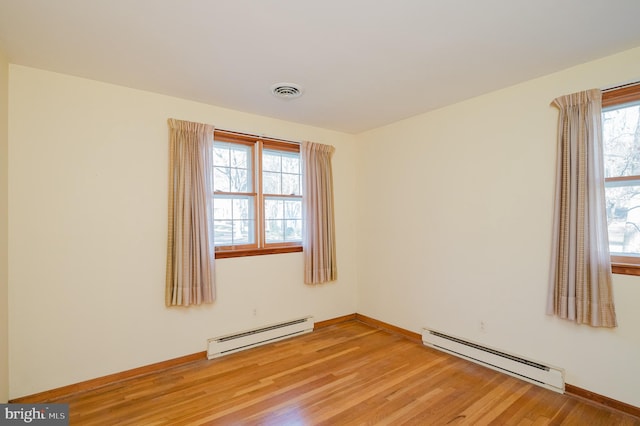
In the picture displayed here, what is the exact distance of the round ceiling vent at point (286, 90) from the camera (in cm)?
273

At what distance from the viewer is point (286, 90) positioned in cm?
281

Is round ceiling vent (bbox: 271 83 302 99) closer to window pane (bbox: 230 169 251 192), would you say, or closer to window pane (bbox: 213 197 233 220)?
window pane (bbox: 230 169 251 192)

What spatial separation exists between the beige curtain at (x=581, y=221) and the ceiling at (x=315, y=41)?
1.44 ft

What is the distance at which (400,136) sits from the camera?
151 inches

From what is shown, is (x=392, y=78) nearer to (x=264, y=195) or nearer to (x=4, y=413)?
(x=264, y=195)

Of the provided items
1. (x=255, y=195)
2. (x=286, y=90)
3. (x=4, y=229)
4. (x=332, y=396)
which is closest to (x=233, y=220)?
(x=255, y=195)

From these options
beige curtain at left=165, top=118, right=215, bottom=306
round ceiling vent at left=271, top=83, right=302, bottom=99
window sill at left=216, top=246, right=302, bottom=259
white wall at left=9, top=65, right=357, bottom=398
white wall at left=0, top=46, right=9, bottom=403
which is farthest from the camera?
window sill at left=216, top=246, right=302, bottom=259

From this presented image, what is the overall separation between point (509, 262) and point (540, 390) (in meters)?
1.04

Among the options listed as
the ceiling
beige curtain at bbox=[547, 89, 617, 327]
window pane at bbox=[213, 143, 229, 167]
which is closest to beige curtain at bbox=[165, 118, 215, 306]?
window pane at bbox=[213, 143, 229, 167]

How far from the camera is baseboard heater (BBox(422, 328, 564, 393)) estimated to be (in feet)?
8.22

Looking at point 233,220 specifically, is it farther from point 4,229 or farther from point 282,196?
point 4,229

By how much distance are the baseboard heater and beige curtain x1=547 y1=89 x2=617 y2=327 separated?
Answer: 508 mm

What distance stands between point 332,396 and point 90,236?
2.40 meters

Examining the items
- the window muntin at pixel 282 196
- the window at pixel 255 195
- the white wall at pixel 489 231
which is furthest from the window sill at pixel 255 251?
the white wall at pixel 489 231
